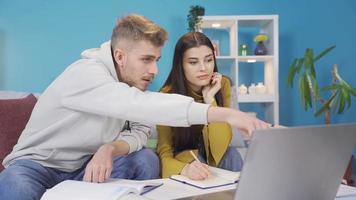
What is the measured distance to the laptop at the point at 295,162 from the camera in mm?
614

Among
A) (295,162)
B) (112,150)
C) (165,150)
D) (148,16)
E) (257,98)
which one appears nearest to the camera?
(295,162)

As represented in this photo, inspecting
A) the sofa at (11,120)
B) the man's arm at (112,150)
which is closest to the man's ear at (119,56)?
the man's arm at (112,150)

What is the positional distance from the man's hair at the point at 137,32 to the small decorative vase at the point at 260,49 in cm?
172

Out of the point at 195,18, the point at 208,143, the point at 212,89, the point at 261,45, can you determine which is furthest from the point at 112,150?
the point at 261,45

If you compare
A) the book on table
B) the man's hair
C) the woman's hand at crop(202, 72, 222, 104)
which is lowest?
the book on table

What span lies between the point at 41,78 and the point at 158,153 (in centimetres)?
187

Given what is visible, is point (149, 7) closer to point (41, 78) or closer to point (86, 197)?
point (41, 78)

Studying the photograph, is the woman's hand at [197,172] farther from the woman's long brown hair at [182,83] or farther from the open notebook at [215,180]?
the woman's long brown hair at [182,83]

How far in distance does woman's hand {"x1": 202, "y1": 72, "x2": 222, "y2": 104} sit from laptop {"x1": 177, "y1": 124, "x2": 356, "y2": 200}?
2.86ft

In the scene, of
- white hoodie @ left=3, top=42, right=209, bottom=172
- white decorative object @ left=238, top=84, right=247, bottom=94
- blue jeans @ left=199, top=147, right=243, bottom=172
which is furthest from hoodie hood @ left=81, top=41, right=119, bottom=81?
white decorative object @ left=238, top=84, right=247, bottom=94

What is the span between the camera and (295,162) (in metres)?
0.67

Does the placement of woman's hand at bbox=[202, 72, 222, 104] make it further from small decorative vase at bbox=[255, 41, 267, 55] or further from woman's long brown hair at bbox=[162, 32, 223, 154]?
small decorative vase at bbox=[255, 41, 267, 55]

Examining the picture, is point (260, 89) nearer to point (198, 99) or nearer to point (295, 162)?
point (198, 99)

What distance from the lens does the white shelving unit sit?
2.82 metres
